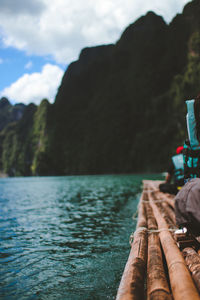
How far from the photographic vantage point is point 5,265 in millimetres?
5453

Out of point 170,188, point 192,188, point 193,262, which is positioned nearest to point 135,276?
point 193,262

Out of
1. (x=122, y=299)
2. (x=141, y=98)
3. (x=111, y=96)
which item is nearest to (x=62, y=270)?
(x=122, y=299)

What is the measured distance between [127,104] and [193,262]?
395 feet

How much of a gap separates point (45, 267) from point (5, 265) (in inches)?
36.9

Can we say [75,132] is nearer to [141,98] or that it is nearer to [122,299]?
[141,98]

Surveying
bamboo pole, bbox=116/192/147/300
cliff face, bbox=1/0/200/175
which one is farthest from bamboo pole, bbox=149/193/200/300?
cliff face, bbox=1/0/200/175

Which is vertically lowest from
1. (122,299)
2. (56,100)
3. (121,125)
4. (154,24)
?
(122,299)

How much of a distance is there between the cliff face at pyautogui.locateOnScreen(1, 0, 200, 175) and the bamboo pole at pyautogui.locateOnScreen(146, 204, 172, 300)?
76.4 metres

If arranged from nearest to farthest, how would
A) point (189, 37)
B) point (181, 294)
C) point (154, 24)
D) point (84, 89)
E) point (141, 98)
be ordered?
point (181, 294) → point (189, 37) → point (141, 98) → point (154, 24) → point (84, 89)

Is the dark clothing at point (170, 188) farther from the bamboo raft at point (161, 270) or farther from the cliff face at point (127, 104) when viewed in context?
the cliff face at point (127, 104)

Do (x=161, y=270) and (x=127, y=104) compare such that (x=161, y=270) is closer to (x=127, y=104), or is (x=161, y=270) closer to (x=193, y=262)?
(x=193, y=262)

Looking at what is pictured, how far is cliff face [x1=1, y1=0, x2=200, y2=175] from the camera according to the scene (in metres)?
95.1

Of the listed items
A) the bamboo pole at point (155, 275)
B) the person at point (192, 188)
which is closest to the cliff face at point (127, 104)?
the person at point (192, 188)

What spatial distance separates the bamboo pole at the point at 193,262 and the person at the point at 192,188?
0.37 meters
